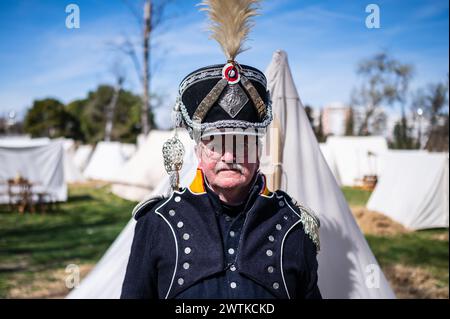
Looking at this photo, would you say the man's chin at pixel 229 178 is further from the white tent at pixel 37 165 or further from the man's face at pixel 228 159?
the white tent at pixel 37 165

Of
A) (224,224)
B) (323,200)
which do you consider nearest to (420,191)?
(323,200)

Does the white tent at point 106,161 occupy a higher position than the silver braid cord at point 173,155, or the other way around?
the silver braid cord at point 173,155

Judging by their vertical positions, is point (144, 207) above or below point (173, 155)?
below

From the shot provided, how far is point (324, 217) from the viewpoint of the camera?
318 centimetres

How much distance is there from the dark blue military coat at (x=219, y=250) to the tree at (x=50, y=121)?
191ft

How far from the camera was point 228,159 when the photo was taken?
6.38 ft

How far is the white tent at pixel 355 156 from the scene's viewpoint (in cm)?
2433

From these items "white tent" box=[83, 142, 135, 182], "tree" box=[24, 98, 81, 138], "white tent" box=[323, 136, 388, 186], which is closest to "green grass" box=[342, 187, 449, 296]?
"white tent" box=[323, 136, 388, 186]

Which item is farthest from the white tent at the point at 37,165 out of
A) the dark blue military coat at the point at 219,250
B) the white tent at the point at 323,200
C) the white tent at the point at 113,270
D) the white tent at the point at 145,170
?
the dark blue military coat at the point at 219,250

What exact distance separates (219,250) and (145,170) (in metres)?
13.8

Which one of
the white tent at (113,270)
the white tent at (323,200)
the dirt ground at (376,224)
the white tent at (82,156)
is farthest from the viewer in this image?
the white tent at (82,156)

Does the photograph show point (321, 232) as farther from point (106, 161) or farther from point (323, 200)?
point (106, 161)

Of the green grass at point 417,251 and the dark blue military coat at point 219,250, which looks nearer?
the dark blue military coat at point 219,250

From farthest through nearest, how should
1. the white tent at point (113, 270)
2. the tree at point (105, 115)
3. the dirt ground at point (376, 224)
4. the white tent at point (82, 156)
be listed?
the tree at point (105, 115), the white tent at point (82, 156), the dirt ground at point (376, 224), the white tent at point (113, 270)
